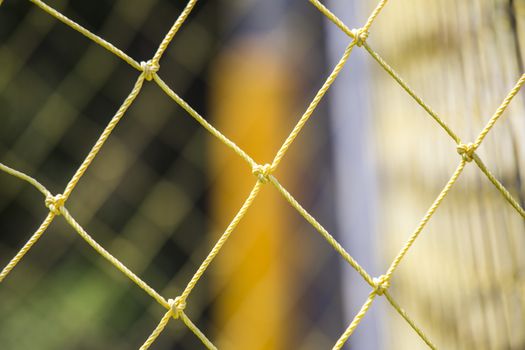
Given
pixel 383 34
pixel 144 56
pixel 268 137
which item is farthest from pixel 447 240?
pixel 144 56

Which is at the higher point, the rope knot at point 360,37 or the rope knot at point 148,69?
the rope knot at point 360,37

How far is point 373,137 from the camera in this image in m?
0.95

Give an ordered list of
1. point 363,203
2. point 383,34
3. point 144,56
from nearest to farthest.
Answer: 1. point 383,34
2. point 363,203
3. point 144,56

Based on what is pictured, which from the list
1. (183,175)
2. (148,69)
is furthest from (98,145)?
(183,175)

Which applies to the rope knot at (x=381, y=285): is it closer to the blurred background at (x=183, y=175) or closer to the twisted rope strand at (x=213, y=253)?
the twisted rope strand at (x=213, y=253)

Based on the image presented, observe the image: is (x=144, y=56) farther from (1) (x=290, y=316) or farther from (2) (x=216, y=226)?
Answer: (1) (x=290, y=316)

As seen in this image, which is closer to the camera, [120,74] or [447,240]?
[447,240]

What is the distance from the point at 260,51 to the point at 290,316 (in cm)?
52

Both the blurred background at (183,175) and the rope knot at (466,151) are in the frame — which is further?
the blurred background at (183,175)

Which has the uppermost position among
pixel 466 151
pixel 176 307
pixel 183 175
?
pixel 183 175

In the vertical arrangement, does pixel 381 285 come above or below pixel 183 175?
below

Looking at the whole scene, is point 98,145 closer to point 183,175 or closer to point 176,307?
point 176,307

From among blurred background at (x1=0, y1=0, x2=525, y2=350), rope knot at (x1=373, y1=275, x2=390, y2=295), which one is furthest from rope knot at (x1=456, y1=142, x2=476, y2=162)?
blurred background at (x1=0, y1=0, x2=525, y2=350)

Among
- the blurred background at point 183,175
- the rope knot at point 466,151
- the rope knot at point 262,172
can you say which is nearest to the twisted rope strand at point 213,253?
the rope knot at point 262,172
